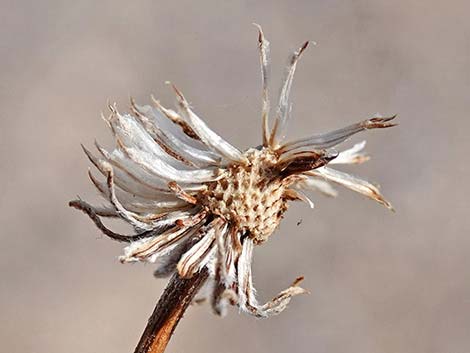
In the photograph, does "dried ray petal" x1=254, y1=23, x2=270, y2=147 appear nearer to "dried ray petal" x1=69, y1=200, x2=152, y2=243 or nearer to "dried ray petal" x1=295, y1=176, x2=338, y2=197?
"dried ray petal" x1=295, y1=176, x2=338, y2=197

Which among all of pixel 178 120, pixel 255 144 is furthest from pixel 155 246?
pixel 255 144

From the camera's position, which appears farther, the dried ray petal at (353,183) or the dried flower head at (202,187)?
the dried ray petal at (353,183)

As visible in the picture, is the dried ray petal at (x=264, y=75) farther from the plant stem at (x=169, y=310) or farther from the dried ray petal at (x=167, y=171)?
the plant stem at (x=169, y=310)

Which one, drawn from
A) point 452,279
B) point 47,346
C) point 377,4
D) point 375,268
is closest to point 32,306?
point 47,346

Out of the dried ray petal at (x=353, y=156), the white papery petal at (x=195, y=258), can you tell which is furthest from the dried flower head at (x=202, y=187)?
the dried ray petal at (x=353, y=156)

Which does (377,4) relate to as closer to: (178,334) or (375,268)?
(375,268)

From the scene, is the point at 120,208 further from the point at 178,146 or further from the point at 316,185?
the point at 316,185
